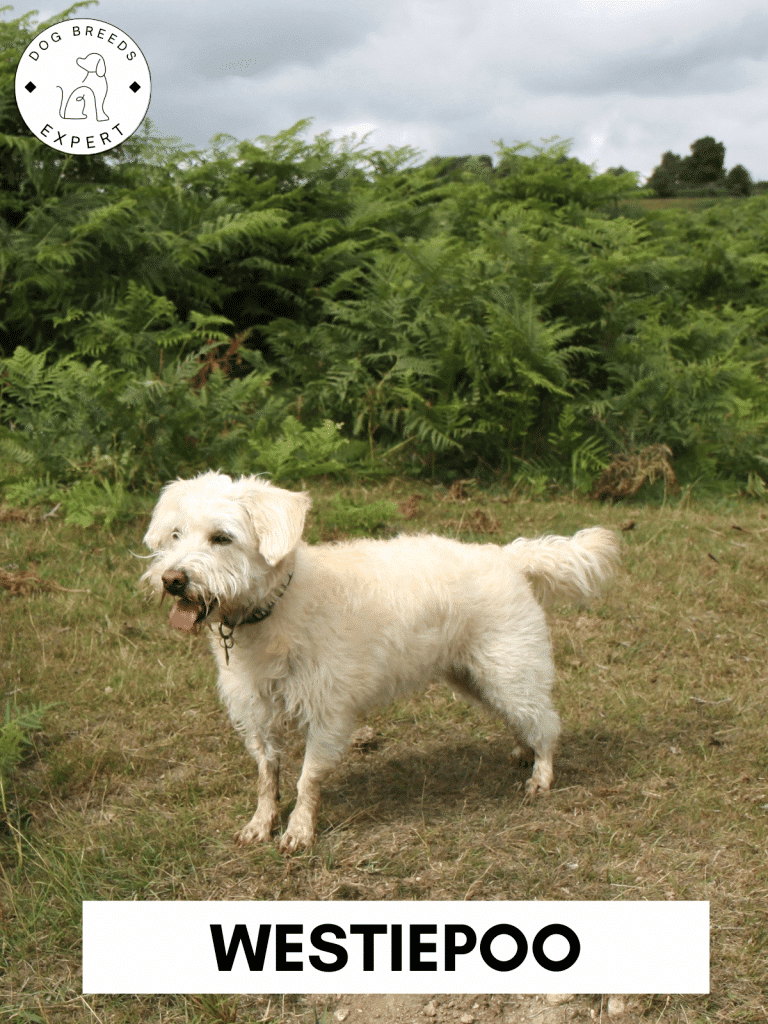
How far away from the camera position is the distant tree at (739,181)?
2398 centimetres

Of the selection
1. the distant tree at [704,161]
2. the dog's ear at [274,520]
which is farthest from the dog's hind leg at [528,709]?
the distant tree at [704,161]

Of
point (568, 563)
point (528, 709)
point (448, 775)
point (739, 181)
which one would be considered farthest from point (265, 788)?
point (739, 181)

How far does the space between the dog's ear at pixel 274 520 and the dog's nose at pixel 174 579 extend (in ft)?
1.00

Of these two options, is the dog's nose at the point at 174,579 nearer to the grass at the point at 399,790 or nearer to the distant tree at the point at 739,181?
the grass at the point at 399,790

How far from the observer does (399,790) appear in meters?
4.07

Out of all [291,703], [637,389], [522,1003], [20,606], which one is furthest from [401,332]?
[522,1003]

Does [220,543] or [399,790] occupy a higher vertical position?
[220,543]

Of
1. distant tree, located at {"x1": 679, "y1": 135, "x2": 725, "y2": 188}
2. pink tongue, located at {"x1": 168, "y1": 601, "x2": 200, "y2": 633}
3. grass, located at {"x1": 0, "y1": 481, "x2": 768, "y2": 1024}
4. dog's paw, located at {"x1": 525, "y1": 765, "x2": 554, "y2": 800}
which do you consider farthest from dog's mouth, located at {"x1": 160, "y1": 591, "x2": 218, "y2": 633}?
distant tree, located at {"x1": 679, "y1": 135, "x2": 725, "y2": 188}

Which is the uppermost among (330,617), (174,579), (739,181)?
(739,181)

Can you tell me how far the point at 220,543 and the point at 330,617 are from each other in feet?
1.97

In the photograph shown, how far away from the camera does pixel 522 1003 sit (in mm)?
2826

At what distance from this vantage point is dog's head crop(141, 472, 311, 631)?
124 inches

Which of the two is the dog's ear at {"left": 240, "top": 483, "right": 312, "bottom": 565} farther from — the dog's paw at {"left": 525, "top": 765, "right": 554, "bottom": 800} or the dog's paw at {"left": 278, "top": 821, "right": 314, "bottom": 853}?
the dog's paw at {"left": 525, "top": 765, "right": 554, "bottom": 800}

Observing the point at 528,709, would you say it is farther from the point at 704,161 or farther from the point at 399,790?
the point at 704,161
